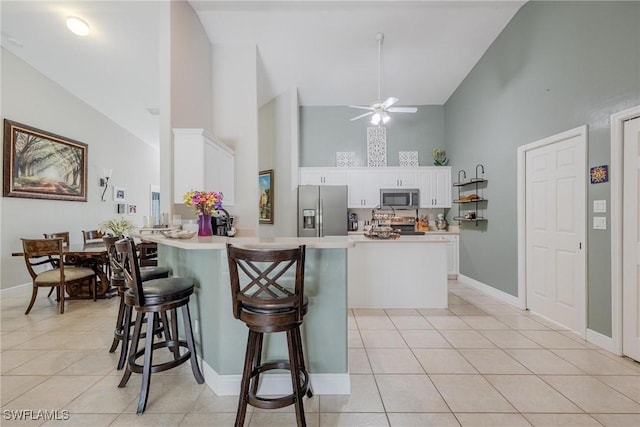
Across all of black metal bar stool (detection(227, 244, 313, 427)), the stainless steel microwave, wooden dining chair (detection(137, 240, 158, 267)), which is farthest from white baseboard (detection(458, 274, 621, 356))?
wooden dining chair (detection(137, 240, 158, 267))

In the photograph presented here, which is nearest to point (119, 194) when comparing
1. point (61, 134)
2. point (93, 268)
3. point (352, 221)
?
point (61, 134)

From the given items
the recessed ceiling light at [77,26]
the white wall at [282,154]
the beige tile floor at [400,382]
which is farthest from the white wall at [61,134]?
the white wall at [282,154]

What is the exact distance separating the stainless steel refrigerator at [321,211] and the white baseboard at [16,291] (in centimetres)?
428

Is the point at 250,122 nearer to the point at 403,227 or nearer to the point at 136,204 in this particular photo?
the point at 403,227

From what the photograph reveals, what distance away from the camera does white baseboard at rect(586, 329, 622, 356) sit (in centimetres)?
253

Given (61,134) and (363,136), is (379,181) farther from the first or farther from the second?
(61,134)

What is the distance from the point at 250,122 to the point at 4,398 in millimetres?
3805

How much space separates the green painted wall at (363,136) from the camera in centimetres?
627

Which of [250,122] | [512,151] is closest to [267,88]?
[250,122]

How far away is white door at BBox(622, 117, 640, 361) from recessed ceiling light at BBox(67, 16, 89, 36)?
5.90m

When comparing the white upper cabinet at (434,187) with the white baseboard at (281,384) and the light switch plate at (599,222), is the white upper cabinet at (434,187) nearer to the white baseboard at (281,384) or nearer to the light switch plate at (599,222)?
the light switch plate at (599,222)

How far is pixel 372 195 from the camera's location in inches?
237

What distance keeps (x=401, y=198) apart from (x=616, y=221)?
3.52 meters

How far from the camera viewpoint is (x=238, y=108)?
4477 millimetres
